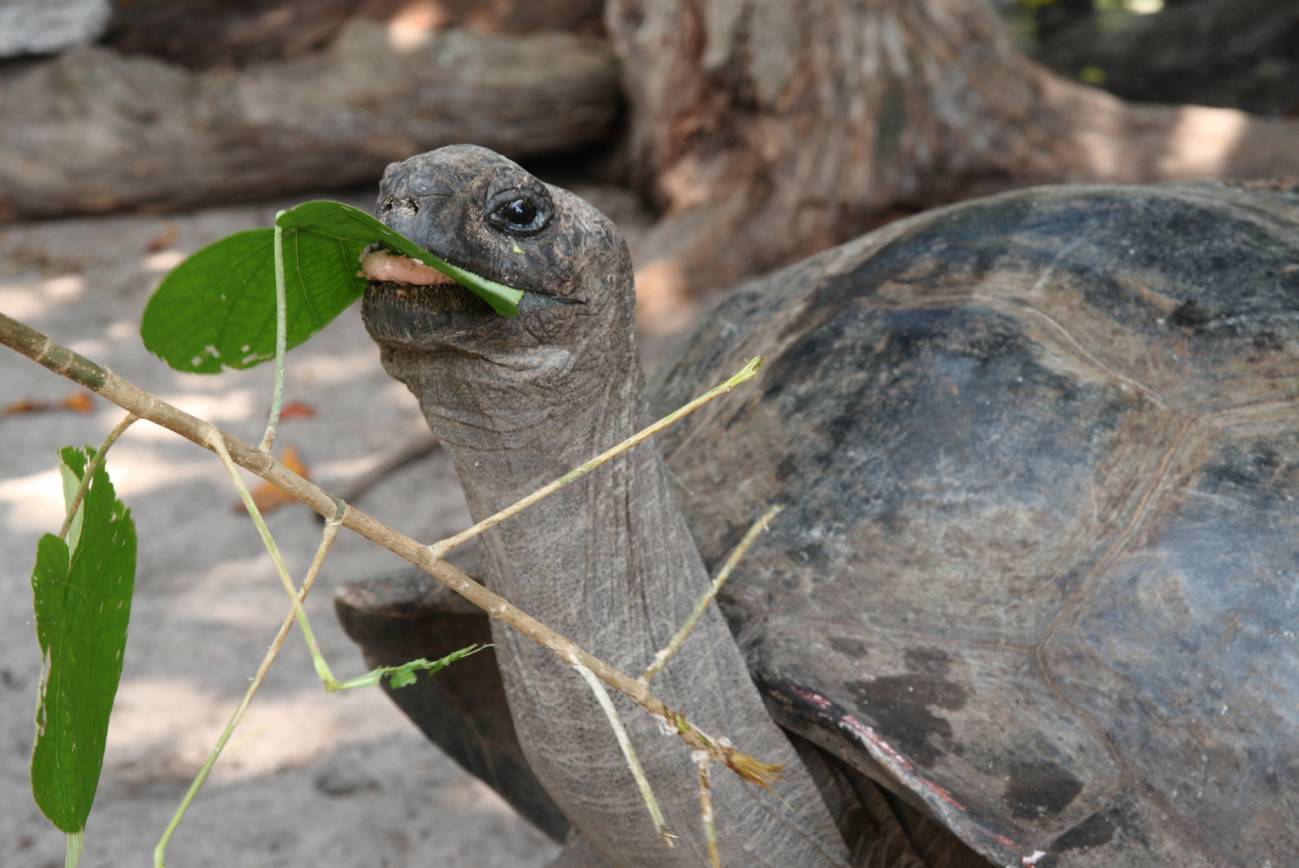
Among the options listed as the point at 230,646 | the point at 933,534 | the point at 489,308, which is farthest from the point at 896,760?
the point at 230,646

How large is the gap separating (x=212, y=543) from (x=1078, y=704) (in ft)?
9.24

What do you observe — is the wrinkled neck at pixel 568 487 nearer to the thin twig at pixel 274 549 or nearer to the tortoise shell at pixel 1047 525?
the tortoise shell at pixel 1047 525

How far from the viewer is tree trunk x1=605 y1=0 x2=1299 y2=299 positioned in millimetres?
4539

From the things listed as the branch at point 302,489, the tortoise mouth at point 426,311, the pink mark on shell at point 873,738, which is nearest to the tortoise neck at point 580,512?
the tortoise mouth at point 426,311

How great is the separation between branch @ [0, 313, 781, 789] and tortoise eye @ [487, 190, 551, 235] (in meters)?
0.43

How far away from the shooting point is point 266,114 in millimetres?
5941

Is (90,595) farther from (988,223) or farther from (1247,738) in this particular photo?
(988,223)

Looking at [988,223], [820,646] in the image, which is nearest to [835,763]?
[820,646]

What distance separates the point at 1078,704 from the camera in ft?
Answer: 5.30

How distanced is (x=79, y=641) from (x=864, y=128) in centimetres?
392

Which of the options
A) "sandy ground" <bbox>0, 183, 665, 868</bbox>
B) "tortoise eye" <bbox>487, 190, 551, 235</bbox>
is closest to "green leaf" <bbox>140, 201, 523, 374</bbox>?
"tortoise eye" <bbox>487, 190, 551, 235</bbox>

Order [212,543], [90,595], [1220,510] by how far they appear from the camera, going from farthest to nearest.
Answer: [212,543]
[1220,510]
[90,595]

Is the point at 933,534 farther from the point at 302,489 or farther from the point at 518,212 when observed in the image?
the point at 302,489

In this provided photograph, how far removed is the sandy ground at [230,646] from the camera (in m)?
Result: 2.81
